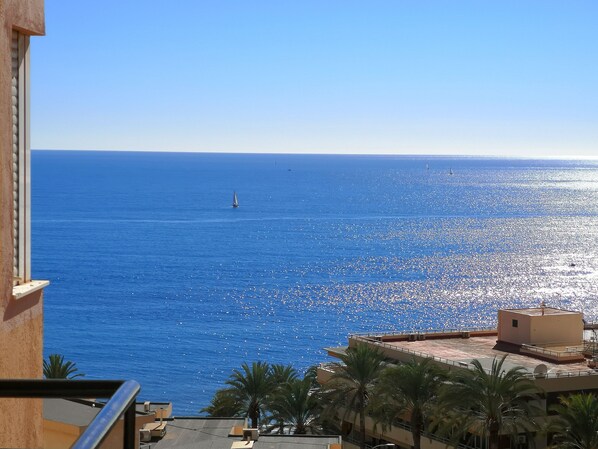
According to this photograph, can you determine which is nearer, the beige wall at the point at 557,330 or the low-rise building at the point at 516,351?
the low-rise building at the point at 516,351

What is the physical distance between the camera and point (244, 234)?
167 m

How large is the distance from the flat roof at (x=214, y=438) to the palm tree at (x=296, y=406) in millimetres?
6197

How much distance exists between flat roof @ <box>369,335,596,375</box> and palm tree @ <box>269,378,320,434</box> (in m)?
5.51

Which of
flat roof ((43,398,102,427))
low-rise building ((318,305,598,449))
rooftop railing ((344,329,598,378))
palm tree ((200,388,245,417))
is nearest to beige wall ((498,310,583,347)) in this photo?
low-rise building ((318,305,598,449))

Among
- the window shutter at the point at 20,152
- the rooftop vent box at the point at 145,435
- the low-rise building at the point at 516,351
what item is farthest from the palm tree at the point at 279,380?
the window shutter at the point at 20,152

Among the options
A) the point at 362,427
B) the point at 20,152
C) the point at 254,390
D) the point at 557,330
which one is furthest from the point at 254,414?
the point at 20,152

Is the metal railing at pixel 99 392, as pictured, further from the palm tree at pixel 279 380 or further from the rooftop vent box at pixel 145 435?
the palm tree at pixel 279 380

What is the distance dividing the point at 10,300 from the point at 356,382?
31.9m

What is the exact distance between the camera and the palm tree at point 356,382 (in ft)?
122

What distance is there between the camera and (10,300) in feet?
20.4

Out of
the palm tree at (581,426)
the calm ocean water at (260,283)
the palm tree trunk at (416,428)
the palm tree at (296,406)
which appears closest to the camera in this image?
the palm tree at (581,426)

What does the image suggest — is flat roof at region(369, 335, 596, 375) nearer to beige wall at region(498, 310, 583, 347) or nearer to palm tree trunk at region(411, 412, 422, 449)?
beige wall at region(498, 310, 583, 347)

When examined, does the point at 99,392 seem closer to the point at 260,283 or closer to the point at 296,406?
the point at 296,406

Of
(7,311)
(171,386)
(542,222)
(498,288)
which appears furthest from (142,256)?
(7,311)
